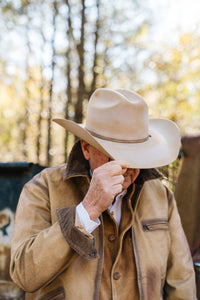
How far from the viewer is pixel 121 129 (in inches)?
74.4

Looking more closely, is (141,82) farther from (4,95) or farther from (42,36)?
(4,95)

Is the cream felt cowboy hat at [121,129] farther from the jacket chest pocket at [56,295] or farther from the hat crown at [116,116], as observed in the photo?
the jacket chest pocket at [56,295]

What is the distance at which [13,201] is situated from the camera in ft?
8.95

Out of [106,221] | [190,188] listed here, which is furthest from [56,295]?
[190,188]

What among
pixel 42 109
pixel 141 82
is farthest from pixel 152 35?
pixel 42 109

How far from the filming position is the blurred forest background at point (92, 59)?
365 inches

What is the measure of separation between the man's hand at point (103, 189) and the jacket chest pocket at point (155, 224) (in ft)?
1.81

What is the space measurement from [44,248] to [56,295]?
38cm

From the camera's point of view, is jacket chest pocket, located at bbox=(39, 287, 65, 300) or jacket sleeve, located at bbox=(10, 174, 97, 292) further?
jacket chest pocket, located at bbox=(39, 287, 65, 300)

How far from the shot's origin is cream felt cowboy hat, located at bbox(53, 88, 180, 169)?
5.97ft

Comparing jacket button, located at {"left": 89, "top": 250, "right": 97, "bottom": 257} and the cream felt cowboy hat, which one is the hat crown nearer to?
the cream felt cowboy hat

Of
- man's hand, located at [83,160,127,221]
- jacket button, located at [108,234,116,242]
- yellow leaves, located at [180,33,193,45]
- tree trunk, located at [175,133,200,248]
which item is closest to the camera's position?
man's hand, located at [83,160,127,221]

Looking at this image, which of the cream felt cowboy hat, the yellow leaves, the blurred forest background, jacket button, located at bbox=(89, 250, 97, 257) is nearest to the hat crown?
the cream felt cowboy hat

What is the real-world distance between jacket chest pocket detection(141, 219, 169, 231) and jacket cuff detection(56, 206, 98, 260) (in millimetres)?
521
